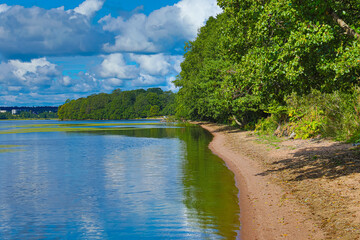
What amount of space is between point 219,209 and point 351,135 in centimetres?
1392

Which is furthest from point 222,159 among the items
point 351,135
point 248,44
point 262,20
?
point 262,20

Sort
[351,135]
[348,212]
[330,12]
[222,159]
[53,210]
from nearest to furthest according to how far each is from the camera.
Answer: [348,212]
[330,12]
[53,210]
[351,135]
[222,159]

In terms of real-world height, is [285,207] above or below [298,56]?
below

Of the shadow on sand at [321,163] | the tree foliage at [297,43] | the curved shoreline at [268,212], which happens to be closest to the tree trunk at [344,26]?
the tree foliage at [297,43]

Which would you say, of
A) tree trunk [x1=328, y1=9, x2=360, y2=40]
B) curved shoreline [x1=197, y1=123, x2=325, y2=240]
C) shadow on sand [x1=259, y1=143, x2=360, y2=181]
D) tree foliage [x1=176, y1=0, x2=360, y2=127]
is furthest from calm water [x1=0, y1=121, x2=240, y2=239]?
tree trunk [x1=328, y1=9, x2=360, y2=40]

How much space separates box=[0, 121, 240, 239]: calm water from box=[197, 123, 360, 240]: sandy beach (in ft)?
2.73

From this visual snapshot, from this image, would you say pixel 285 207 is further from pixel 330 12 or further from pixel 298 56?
pixel 330 12

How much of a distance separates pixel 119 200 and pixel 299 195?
7.70m

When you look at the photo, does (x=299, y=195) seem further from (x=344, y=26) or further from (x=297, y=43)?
(x=344, y=26)

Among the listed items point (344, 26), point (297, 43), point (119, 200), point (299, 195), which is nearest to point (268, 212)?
point (299, 195)

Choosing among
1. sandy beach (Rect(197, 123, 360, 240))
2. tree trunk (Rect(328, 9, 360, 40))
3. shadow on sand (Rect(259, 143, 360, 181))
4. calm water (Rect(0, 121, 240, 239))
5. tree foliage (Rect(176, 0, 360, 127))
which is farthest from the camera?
shadow on sand (Rect(259, 143, 360, 181))

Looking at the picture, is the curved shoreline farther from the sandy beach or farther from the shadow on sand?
the shadow on sand

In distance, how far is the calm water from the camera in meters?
12.0

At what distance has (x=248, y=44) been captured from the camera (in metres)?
18.5
